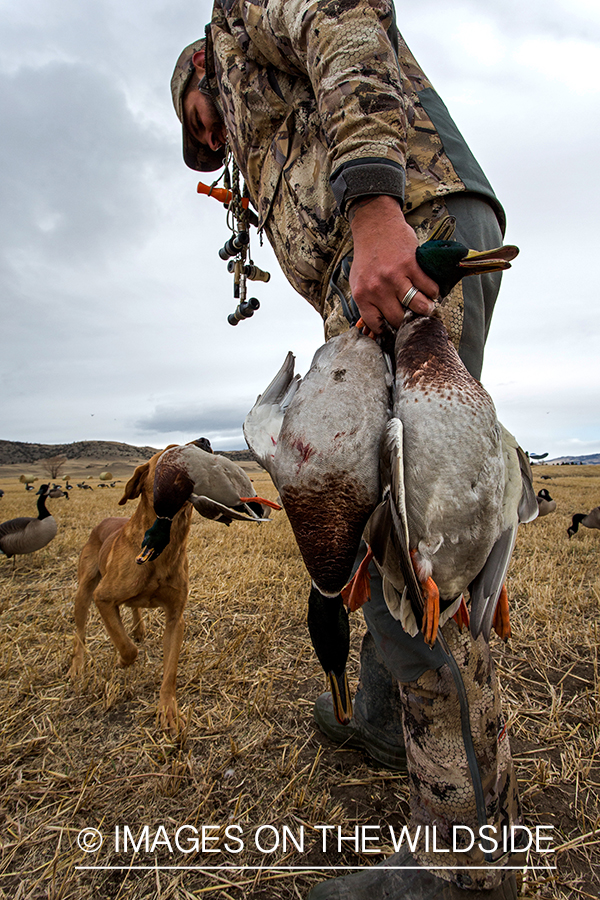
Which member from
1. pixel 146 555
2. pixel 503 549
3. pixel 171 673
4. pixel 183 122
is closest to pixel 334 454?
pixel 503 549

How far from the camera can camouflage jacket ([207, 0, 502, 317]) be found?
1269 millimetres

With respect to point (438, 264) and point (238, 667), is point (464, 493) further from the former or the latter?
point (238, 667)

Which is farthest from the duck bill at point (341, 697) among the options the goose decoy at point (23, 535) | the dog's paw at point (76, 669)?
the goose decoy at point (23, 535)

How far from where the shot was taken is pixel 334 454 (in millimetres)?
1058

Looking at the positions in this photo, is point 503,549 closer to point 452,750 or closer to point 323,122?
point 452,750

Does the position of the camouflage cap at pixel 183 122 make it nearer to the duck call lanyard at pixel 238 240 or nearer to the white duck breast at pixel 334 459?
the duck call lanyard at pixel 238 240

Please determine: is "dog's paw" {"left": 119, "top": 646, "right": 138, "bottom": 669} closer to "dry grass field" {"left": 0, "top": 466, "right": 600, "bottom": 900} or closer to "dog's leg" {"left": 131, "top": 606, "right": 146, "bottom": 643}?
"dry grass field" {"left": 0, "top": 466, "right": 600, "bottom": 900}

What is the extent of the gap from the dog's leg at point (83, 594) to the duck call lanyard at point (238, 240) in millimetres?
2281

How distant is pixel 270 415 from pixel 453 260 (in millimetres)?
689

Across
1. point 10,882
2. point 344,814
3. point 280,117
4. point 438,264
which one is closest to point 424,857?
point 344,814

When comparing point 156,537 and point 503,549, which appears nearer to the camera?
point 503,549

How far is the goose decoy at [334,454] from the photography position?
1062mm

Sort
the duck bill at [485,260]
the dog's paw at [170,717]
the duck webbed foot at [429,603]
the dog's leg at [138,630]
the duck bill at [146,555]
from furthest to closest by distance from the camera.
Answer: the dog's leg at [138,630] < the dog's paw at [170,717] < the duck bill at [146,555] < the duck bill at [485,260] < the duck webbed foot at [429,603]

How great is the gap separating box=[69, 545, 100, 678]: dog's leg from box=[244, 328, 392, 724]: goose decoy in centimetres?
277
